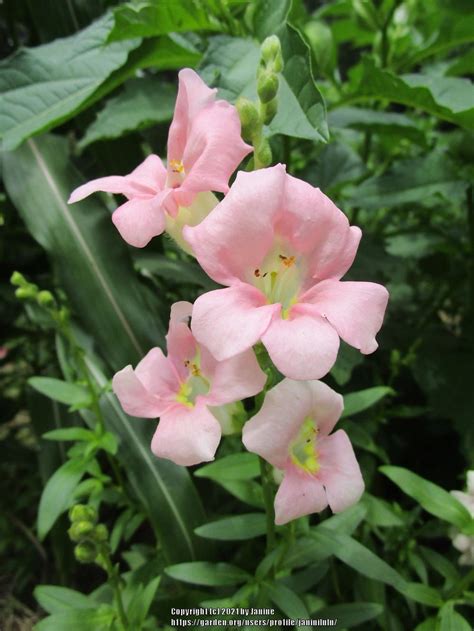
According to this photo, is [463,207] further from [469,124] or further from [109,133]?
[109,133]

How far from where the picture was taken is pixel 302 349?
0.35 metres

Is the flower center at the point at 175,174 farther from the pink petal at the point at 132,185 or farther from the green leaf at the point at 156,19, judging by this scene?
the green leaf at the point at 156,19

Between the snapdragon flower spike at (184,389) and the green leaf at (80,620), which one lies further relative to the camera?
the green leaf at (80,620)

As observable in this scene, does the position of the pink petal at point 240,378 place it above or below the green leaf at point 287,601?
above

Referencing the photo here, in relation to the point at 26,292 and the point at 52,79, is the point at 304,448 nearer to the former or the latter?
the point at 26,292

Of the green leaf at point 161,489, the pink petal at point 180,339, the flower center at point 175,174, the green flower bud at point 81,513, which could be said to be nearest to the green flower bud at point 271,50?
the flower center at point 175,174

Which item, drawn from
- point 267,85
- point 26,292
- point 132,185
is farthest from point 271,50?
point 26,292

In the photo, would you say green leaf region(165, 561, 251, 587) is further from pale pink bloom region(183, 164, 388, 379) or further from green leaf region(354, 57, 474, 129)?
green leaf region(354, 57, 474, 129)

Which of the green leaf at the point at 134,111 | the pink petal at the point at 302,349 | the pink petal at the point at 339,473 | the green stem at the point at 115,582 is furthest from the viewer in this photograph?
the green leaf at the point at 134,111

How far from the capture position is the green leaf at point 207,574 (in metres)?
0.59

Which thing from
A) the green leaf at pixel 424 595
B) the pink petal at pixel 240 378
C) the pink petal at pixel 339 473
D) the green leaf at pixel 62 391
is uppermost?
the pink petal at pixel 240 378

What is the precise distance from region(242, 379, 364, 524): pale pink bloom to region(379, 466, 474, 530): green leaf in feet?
0.57

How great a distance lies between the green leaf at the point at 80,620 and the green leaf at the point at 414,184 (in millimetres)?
645

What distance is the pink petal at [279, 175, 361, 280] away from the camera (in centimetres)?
40
